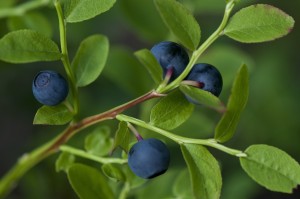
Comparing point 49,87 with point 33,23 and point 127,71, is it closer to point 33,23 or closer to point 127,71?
point 33,23

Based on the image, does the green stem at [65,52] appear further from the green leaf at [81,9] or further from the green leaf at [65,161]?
the green leaf at [65,161]

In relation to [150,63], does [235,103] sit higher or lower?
lower

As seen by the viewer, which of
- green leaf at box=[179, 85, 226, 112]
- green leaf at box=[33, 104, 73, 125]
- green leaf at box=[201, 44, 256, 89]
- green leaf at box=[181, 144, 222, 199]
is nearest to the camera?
green leaf at box=[179, 85, 226, 112]

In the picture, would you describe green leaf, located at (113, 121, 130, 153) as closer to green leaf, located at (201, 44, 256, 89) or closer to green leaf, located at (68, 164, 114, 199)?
green leaf, located at (68, 164, 114, 199)

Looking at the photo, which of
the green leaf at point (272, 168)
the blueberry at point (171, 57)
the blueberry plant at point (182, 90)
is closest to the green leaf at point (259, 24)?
the blueberry plant at point (182, 90)

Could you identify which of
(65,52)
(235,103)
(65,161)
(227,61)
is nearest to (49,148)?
(65,161)

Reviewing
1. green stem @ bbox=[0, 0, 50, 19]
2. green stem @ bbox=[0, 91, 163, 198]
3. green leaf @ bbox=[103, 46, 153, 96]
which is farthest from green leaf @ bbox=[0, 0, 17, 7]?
green stem @ bbox=[0, 91, 163, 198]
